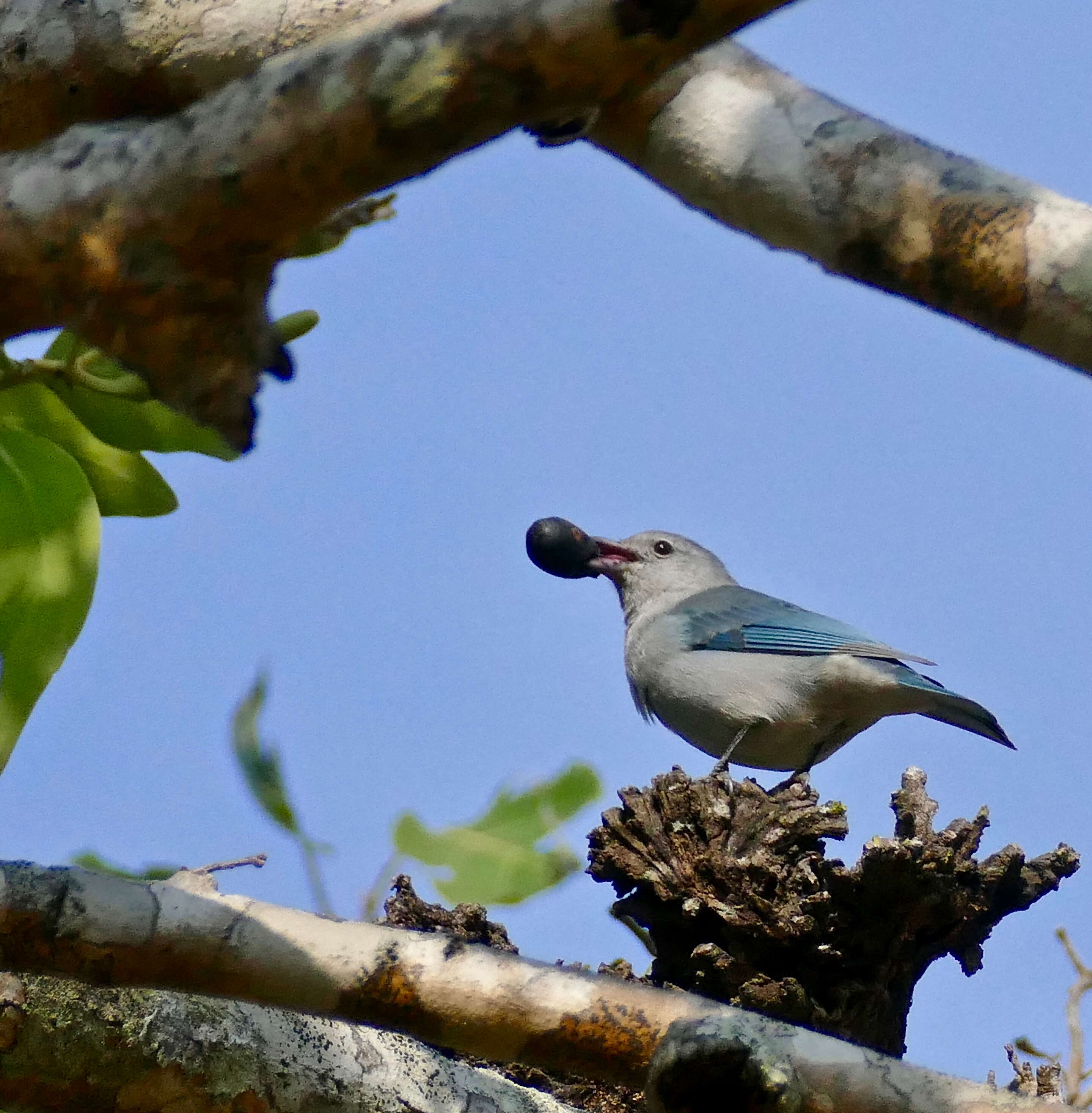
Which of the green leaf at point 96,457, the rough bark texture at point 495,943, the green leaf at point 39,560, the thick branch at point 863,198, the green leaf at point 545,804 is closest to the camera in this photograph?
the thick branch at point 863,198

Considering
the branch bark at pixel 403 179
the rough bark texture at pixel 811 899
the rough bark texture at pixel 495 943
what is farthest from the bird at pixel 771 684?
the branch bark at pixel 403 179

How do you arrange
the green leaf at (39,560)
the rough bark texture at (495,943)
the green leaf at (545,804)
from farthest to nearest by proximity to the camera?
the green leaf at (545,804) < the rough bark texture at (495,943) < the green leaf at (39,560)

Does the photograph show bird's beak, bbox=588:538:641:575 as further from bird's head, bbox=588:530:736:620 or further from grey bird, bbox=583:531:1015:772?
grey bird, bbox=583:531:1015:772

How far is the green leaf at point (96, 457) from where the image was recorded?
2.93m

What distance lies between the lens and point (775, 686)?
5.19m

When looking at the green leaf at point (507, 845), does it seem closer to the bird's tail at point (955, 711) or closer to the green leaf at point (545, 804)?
the green leaf at point (545, 804)

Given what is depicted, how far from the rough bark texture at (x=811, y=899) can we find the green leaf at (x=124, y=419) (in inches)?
53.3

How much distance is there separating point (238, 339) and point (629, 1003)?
1.30 metres

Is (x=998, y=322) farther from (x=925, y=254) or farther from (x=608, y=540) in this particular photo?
(x=608, y=540)

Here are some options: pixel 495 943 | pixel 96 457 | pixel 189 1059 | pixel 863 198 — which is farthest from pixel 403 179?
pixel 495 943

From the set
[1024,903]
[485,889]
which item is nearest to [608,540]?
[485,889]

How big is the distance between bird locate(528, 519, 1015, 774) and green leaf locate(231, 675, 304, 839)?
2134mm

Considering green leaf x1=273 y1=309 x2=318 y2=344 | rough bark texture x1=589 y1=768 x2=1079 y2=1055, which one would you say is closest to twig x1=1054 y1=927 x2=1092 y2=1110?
rough bark texture x1=589 y1=768 x2=1079 y2=1055

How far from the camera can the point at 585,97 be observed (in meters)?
1.38
